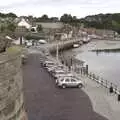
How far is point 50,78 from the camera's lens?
4166 centimetres

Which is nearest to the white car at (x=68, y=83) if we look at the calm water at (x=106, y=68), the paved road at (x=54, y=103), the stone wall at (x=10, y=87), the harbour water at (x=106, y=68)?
the paved road at (x=54, y=103)

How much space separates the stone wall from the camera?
8.95m

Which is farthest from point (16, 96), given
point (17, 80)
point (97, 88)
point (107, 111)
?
point (97, 88)

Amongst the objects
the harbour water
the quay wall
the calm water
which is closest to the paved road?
the harbour water

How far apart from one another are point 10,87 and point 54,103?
18.9 metres

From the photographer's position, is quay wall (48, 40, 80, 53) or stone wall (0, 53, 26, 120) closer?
stone wall (0, 53, 26, 120)

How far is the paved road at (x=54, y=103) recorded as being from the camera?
24.5 metres

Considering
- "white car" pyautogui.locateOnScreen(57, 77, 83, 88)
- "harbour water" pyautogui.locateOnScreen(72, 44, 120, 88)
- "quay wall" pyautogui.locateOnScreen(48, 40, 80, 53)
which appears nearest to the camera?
"white car" pyautogui.locateOnScreen(57, 77, 83, 88)

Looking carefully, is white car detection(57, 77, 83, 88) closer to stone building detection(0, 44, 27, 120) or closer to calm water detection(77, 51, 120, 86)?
calm water detection(77, 51, 120, 86)

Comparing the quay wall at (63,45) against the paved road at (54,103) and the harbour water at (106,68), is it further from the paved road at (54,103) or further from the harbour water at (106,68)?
the paved road at (54,103)

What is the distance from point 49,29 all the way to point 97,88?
109m

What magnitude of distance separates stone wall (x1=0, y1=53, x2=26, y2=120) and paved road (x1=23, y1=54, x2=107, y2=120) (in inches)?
540

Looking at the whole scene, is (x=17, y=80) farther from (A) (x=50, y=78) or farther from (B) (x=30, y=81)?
(A) (x=50, y=78)

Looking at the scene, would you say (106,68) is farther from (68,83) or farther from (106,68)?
(68,83)
